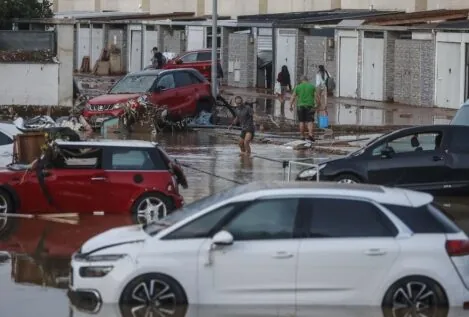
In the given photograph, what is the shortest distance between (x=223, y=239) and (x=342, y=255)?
3.86 ft

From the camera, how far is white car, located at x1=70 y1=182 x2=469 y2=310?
12.0 m

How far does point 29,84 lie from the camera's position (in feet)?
118

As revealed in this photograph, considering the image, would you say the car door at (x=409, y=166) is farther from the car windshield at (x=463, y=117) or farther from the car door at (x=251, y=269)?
the car door at (x=251, y=269)

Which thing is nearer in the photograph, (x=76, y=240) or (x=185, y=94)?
(x=76, y=240)

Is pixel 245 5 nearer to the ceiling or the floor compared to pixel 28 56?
nearer to the ceiling

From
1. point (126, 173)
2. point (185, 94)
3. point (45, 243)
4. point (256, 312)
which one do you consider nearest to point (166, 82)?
point (185, 94)

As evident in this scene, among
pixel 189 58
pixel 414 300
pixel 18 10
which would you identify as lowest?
pixel 414 300

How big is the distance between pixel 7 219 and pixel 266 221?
7.49 meters

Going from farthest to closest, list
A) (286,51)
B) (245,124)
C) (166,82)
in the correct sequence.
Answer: (286,51)
(166,82)
(245,124)

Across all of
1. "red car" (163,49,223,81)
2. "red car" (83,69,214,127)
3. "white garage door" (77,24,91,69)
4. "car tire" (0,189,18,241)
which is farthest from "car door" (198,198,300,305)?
"white garage door" (77,24,91,69)

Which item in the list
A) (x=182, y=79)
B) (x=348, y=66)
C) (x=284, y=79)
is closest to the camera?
(x=182, y=79)

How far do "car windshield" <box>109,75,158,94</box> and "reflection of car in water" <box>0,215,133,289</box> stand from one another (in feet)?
52.9

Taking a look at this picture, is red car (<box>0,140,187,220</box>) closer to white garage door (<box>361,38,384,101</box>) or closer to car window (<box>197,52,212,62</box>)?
white garage door (<box>361,38,384,101</box>)

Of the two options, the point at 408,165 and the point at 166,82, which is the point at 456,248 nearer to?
the point at 408,165
